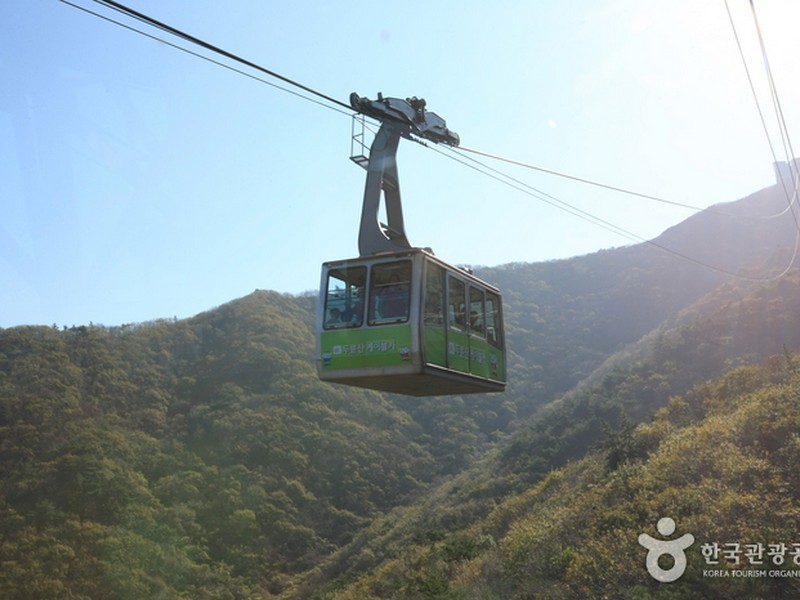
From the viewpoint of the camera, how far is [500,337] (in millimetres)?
12773

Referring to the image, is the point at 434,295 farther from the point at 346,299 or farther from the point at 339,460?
the point at 339,460

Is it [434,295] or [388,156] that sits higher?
[388,156]

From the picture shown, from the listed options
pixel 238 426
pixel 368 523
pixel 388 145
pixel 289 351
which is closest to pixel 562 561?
pixel 388 145

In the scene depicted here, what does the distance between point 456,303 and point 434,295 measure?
0.80 meters

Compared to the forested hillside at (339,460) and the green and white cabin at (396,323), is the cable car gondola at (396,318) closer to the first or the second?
the green and white cabin at (396,323)

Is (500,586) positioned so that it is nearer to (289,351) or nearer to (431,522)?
(431,522)

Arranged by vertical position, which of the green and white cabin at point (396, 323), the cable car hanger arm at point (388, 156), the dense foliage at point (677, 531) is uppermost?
the cable car hanger arm at point (388, 156)

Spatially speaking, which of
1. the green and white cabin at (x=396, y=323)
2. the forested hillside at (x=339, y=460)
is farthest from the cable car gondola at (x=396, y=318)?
the forested hillside at (x=339, y=460)

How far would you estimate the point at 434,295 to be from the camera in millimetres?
10086

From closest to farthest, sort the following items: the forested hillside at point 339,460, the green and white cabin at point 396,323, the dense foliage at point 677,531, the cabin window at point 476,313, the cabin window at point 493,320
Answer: the green and white cabin at point 396,323 < the cabin window at point 476,313 < the dense foliage at point 677,531 < the cabin window at point 493,320 < the forested hillside at point 339,460

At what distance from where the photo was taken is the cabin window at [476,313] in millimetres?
11297

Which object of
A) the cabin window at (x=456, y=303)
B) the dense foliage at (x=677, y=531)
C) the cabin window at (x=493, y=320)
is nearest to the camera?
the cabin window at (x=456, y=303)

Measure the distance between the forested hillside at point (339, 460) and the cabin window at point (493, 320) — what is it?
207 inches

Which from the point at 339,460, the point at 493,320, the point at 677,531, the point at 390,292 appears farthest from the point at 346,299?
the point at 339,460
